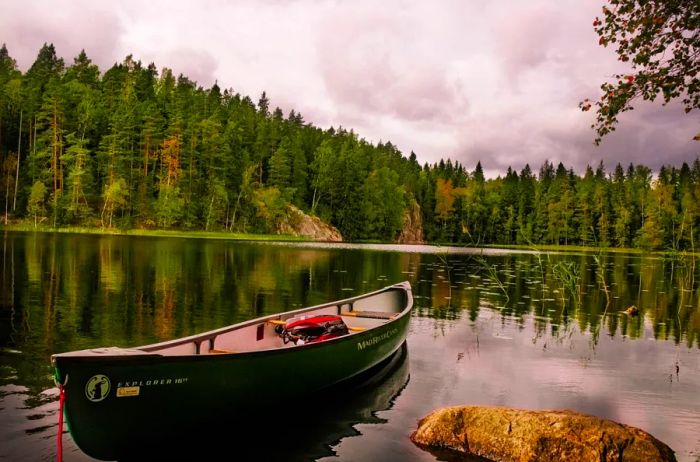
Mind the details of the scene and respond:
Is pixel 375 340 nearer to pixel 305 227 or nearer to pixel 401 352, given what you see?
pixel 401 352

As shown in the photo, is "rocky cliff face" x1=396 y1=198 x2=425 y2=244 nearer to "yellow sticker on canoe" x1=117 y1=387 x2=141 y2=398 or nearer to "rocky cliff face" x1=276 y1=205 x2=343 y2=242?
"rocky cliff face" x1=276 y1=205 x2=343 y2=242

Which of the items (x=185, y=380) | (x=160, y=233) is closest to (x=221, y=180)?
(x=160, y=233)

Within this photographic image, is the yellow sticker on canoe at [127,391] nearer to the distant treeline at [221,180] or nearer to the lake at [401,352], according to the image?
the lake at [401,352]

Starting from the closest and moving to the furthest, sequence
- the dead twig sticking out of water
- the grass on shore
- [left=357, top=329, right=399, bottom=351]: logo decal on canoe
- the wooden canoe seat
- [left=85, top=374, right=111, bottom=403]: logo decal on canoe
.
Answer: [left=85, top=374, right=111, bottom=403]: logo decal on canoe, [left=357, top=329, right=399, bottom=351]: logo decal on canoe, the wooden canoe seat, the dead twig sticking out of water, the grass on shore

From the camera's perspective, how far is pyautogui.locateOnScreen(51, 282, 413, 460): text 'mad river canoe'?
708cm

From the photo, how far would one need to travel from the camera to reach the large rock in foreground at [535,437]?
7.75 meters

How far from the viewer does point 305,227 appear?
102750mm

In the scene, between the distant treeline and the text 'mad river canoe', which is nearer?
the text 'mad river canoe'

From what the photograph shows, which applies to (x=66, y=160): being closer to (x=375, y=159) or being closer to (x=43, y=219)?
(x=43, y=219)

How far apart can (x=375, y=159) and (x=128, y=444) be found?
132m

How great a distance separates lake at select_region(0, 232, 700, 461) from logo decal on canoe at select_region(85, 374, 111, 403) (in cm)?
170

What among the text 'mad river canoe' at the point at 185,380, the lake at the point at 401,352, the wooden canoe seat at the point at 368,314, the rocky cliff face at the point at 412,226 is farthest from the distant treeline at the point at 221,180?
the text 'mad river canoe' at the point at 185,380

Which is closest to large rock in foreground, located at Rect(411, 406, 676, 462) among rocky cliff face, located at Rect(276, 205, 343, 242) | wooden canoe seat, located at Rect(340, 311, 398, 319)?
wooden canoe seat, located at Rect(340, 311, 398, 319)

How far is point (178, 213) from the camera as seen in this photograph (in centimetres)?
8494
